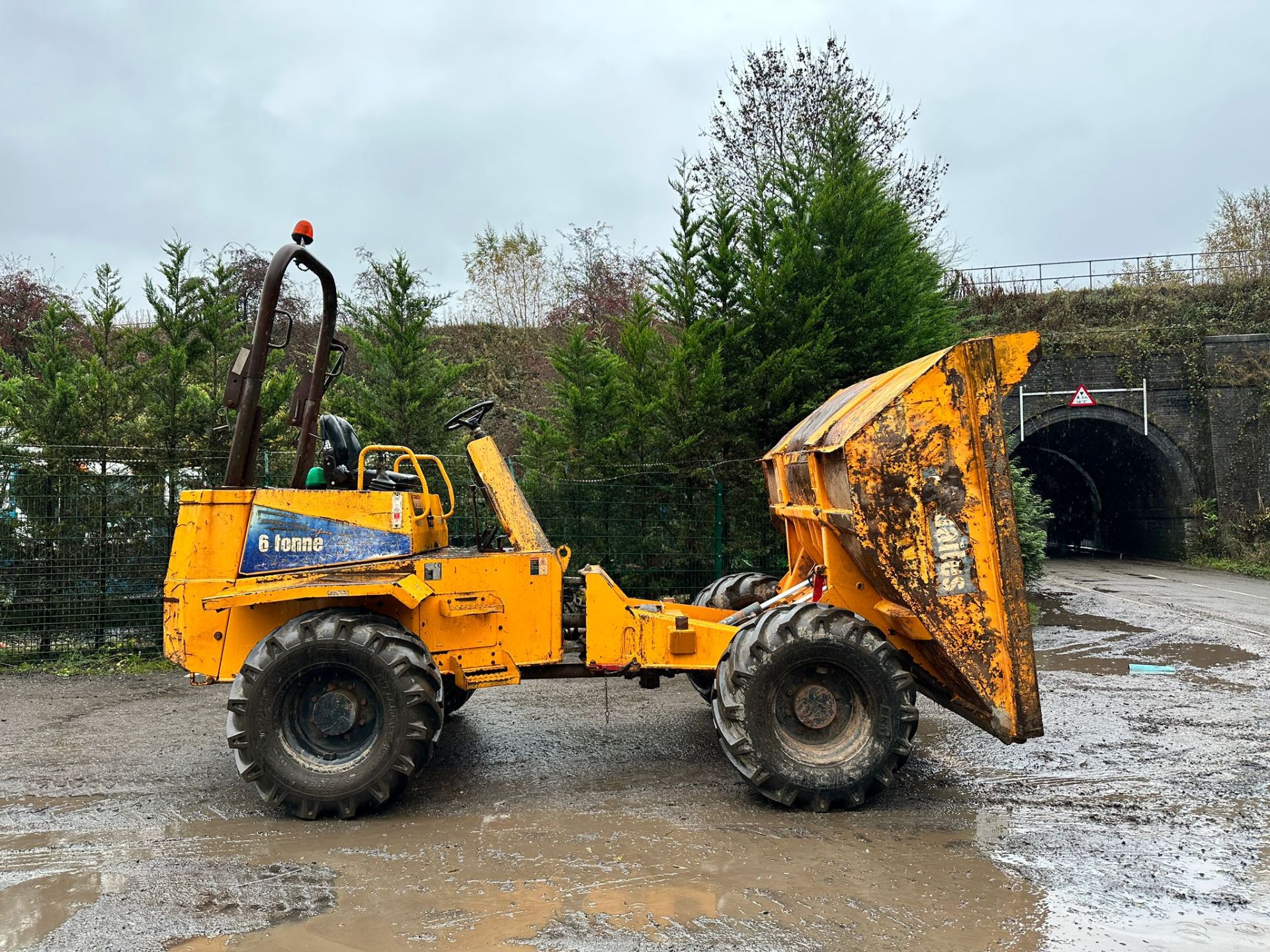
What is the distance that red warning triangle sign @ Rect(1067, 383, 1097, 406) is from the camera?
22891 millimetres

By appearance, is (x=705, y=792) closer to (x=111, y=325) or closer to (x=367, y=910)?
(x=367, y=910)

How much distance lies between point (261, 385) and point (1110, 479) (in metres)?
27.6

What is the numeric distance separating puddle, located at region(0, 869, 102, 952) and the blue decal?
1703mm

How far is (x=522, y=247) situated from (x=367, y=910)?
24.8 metres

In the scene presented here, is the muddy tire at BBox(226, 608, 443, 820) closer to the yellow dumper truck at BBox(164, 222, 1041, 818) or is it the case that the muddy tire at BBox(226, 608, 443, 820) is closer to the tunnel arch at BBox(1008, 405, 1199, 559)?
the yellow dumper truck at BBox(164, 222, 1041, 818)

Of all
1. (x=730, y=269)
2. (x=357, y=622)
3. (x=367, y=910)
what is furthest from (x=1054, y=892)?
(x=730, y=269)

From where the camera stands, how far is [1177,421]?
22.8m

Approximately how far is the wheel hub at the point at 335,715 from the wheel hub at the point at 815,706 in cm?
245

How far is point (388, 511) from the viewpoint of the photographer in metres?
5.25

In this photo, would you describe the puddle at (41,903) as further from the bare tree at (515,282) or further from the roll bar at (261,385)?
the bare tree at (515,282)

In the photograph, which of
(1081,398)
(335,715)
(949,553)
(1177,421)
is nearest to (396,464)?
(335,715)

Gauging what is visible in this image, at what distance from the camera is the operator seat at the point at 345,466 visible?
5.47 m

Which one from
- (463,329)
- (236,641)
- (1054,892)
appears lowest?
(1054,892)

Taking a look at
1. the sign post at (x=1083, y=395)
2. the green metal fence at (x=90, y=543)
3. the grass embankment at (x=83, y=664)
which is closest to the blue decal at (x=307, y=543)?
the green metal fence at (x=90, y=543)
